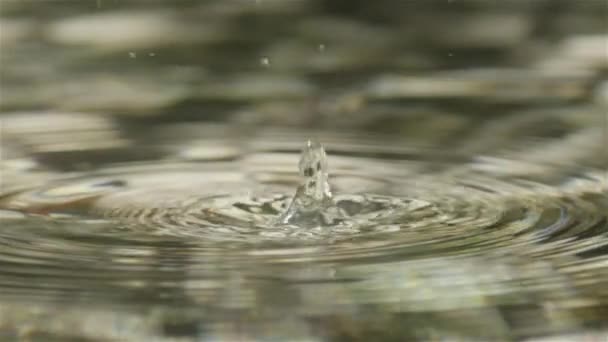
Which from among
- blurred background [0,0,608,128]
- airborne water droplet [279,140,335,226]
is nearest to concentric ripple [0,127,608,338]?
airborne water droplet [279,140,335,226]

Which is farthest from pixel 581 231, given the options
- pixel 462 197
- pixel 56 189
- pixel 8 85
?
pixel 8 85

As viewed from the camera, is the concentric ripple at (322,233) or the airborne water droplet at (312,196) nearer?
the concentric ripple at (322,233)

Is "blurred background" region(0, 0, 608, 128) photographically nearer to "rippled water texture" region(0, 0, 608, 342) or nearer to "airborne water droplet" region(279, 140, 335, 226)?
"rippled water texture" region(0, 0, 608, 342)

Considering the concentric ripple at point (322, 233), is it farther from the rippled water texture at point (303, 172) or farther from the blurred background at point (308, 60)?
the blurred background at point (308, 60)

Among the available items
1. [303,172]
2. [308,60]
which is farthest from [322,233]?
[308,60]

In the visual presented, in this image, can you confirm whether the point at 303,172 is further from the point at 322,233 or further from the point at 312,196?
the point at 322,233

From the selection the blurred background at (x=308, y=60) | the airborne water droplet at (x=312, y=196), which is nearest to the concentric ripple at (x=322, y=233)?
the airborne water droplet at (x=312, y=196)

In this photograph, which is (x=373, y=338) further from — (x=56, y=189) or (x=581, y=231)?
(x=56, y=189)

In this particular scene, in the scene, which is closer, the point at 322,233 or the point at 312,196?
the point at 322,233
